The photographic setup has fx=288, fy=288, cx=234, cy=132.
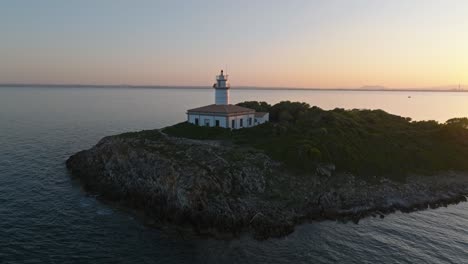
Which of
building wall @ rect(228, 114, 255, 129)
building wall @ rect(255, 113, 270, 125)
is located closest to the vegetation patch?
building wall @ rect(228, 114, 255, 129)

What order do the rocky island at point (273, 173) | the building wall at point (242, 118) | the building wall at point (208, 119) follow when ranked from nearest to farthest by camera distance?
1. the rocky island at point (273, 173)
2. the building wall at point (208, 119)
3. the building wall at point (242, 118)

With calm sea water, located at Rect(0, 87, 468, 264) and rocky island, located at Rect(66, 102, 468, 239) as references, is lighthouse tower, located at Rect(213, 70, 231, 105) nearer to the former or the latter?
rocky island, located at Rect(66, 102, 468, 239)

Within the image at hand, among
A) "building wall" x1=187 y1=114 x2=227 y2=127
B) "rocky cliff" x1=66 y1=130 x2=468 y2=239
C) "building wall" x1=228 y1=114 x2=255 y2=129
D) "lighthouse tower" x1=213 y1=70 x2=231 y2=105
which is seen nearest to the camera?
"rocky cliff" x1=66 y1=130 x2=468 y2=239

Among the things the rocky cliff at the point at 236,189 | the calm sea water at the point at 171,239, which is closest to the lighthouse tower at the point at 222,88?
the rocky cliff at the point at 236,189

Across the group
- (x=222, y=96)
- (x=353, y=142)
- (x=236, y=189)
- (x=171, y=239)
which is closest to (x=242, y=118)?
(x=222, y=96)

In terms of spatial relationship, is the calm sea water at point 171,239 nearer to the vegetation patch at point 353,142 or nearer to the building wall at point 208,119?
the vegetation patch at point 353,142

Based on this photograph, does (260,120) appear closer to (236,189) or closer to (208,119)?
(208,119)

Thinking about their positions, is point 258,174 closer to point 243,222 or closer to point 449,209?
Result: point 243,222
